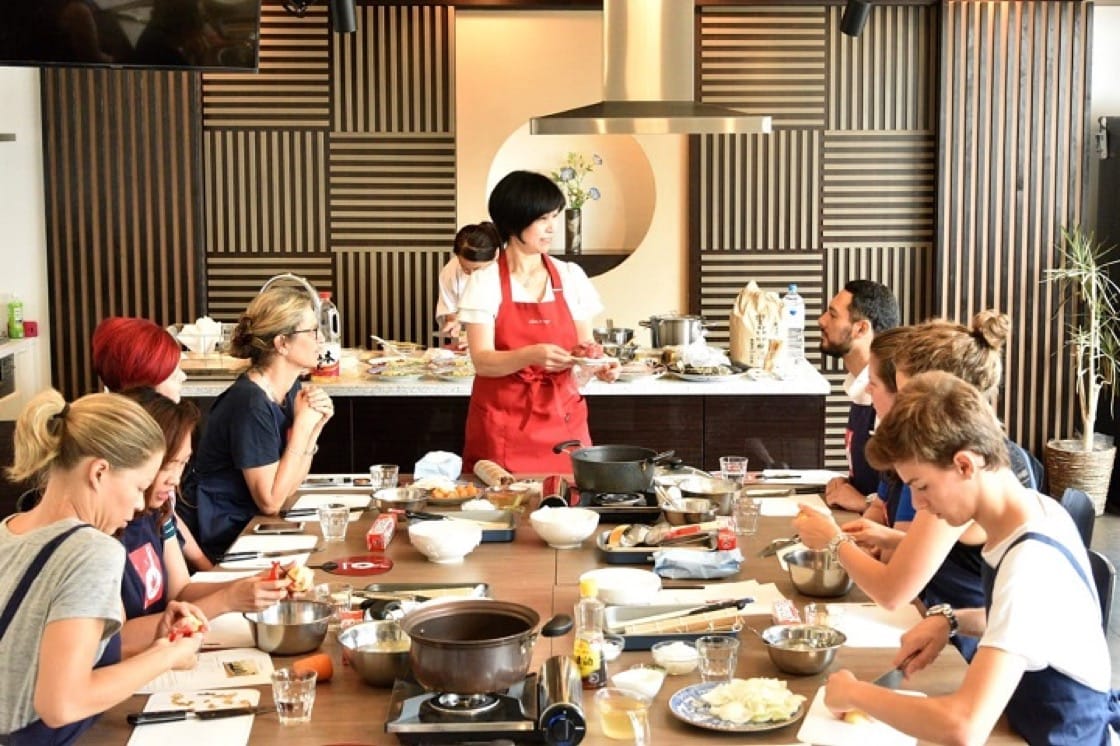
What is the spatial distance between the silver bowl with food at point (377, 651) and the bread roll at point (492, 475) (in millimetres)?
1561

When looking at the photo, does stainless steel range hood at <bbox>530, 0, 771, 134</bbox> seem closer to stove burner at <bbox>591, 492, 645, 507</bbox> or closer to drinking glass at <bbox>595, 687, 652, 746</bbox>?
stove burner at <bbox>591, 492, 645, 507</bbox>

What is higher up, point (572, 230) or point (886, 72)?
point (886, 72)

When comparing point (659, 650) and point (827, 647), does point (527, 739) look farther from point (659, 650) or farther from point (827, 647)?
point (827, 647)

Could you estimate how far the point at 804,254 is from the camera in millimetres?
8117

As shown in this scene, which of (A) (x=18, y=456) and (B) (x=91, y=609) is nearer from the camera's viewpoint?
(B) (x=91, y=609)

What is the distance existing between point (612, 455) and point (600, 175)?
15.0ft

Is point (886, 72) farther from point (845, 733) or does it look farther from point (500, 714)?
point (500, 714)

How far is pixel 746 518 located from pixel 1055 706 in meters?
1.42

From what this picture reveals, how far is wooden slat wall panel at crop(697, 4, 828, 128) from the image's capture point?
789 centimetres

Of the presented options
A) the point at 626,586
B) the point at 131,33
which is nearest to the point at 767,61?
the point at 131,33

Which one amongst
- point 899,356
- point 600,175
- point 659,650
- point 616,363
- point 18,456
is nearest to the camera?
point 18,456

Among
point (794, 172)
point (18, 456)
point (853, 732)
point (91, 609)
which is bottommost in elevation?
point (853, 732)

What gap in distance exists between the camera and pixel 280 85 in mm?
7914

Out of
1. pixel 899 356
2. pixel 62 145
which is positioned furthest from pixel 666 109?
pixel 62 145
